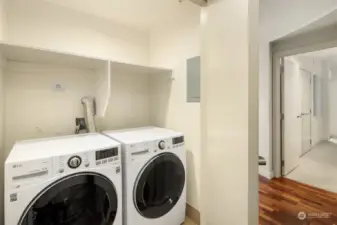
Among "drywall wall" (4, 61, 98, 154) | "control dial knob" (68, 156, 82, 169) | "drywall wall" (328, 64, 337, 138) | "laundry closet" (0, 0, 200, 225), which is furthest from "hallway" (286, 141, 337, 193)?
"drywall wall" (4, 61, 98, 154)

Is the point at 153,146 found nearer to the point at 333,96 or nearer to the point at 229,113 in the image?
the point at 229,113

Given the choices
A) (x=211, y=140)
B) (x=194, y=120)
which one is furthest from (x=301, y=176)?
(x=211, y=140)

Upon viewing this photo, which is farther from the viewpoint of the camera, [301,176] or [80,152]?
[301,176]

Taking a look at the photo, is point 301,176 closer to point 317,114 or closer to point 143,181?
point 143,181

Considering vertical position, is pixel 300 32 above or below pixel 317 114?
above

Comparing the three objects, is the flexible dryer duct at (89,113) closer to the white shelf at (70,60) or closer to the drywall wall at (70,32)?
the white shelf at (70,60)

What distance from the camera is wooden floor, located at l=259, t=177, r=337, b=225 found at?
1904 millimetres

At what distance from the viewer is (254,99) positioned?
0.91m

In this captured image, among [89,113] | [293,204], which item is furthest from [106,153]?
[293,204]

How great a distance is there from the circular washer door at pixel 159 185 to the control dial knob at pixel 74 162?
479 mm

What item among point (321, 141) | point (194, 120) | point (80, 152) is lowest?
→ point (321, 141)

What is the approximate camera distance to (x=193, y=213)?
1.81 meters

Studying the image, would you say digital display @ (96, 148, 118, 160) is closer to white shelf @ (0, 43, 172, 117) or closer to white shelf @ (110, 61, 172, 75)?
white shelf @ (0, 43, 172, 117)

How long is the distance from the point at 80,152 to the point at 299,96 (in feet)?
13.5
